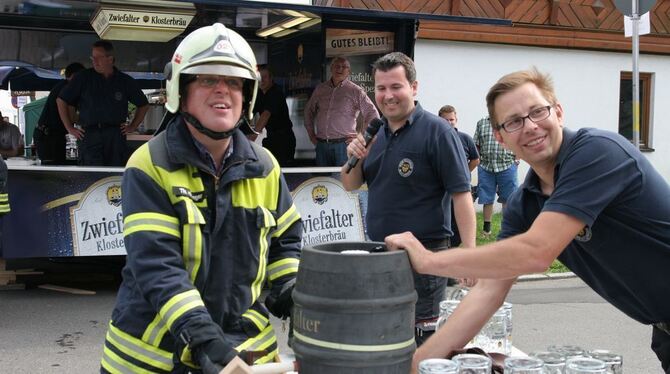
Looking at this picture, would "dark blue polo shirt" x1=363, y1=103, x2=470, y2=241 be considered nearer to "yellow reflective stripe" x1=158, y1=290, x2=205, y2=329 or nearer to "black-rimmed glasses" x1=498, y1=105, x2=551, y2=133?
"black-rimmed glasses" x1=498, y1=105, x2=551, y2=133

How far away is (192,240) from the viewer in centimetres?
235

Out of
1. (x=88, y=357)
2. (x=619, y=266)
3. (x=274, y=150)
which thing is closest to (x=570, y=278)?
(x=274, y=150)

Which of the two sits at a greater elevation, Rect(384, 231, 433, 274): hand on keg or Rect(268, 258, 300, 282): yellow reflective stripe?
Rect(384, 231, 433, 274): hand on keg

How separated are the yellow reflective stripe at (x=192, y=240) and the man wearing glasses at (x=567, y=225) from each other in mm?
593

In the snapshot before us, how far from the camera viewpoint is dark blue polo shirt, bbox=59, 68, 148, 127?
353 inches

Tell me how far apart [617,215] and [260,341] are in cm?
→ 123

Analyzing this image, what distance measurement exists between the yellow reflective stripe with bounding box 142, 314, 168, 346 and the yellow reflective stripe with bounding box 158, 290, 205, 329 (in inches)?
6.0

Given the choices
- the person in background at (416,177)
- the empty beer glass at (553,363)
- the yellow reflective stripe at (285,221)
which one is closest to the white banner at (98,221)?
the person in background at (416,177)

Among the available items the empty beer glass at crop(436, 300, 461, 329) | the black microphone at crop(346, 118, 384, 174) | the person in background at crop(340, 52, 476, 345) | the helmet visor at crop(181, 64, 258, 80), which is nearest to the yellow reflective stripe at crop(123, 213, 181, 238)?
the helmet visor at crop(181, 64, 258, 80)

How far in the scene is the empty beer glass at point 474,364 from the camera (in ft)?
7.34

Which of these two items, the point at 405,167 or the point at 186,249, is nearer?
the point at 186,249

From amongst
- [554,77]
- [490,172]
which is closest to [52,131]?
[490,172]

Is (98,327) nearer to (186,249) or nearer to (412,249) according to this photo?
(186,249)

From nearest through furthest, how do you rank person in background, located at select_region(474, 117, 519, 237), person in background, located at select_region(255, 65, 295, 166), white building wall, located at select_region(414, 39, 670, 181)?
person in background, located at select_region(255, 65, 295, 166) → person in background, located at select_region(474, 117, 519, 237) → white building wall, located at select_region(414, 39, 670, 181)
